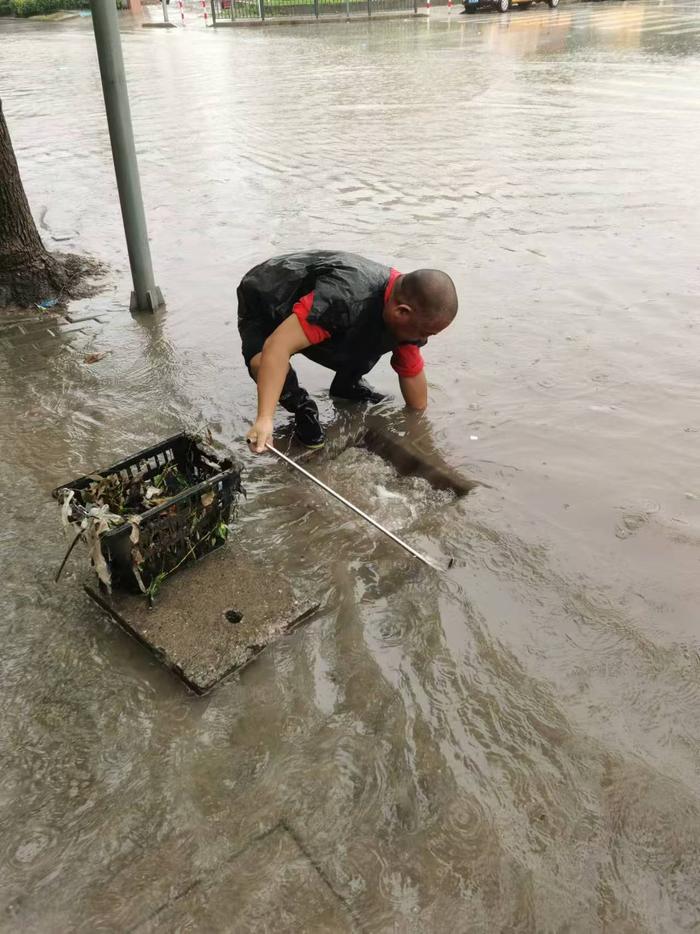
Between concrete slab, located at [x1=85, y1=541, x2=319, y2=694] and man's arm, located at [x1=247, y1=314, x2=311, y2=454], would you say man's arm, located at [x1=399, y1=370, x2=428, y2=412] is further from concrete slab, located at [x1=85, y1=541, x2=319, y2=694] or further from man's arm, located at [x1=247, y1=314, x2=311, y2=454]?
concrete slab, located at [x1=85, y1=541, x2=319, y2=694]

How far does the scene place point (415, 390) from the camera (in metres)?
3.65

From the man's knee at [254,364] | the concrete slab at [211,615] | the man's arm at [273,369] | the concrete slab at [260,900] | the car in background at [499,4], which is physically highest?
the car in background at [499,4]

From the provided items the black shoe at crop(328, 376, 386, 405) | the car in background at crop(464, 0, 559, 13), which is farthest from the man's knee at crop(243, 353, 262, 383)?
the car in background at crop(464, 0, 559, 13)

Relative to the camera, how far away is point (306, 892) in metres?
1.68

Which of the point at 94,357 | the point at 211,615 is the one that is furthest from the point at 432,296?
the point at 94,357

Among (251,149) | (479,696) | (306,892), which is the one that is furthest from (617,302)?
(251,149)

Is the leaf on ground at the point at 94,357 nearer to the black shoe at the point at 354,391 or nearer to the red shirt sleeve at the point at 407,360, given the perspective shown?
the black shoe at the point at 354,391

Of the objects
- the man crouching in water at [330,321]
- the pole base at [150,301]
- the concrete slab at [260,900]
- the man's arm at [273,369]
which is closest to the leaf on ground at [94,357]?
the pole base at [150,301]

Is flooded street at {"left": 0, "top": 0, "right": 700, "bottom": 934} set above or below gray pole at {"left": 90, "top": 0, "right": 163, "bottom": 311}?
below

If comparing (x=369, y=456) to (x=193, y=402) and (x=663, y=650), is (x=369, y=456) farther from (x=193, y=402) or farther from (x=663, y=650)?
(x=663, y=650)

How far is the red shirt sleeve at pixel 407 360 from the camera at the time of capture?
3436 mm

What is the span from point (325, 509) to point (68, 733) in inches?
54.8

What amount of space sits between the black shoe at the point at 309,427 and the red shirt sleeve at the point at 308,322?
22.4 inches

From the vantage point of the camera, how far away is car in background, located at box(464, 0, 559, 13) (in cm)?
2777
